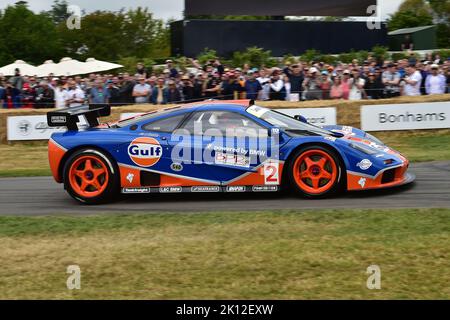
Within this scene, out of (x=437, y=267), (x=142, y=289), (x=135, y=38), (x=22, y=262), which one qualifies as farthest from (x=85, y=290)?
(x=135, y=38)

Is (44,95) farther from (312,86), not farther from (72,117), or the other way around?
(72,117)

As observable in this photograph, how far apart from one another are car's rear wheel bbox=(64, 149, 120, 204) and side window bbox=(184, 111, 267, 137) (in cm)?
120

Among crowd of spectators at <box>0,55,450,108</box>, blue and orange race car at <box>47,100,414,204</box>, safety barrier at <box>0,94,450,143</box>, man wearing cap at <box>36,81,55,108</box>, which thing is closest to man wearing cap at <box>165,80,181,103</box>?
crowd of spectators at <box>0,55,450,108</box>

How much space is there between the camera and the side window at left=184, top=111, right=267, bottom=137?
9.41 metres

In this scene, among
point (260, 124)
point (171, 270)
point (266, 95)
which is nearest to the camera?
point (171, 270)

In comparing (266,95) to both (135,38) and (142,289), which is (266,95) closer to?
(142,289)

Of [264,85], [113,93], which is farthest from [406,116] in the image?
[113,93]

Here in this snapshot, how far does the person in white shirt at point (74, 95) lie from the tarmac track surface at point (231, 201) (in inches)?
298

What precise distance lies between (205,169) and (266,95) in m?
8.58

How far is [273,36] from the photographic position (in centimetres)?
3347

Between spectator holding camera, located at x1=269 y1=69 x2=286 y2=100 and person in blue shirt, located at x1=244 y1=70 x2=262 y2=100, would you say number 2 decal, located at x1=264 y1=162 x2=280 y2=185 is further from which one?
spectator holding camera, located at x1=269 y1=69 x2=286 y2=100

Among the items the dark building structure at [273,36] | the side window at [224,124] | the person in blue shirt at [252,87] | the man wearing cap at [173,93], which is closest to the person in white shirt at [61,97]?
the man wearing cap at [173,93]

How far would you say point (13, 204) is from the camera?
996 cm

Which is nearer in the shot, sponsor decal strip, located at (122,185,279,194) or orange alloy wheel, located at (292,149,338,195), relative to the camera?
orange alloy wheel, located at (292,149,338,195)
